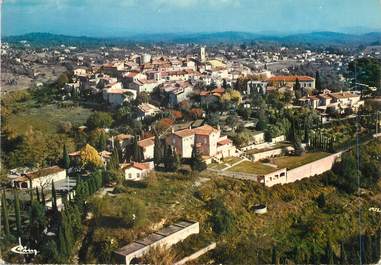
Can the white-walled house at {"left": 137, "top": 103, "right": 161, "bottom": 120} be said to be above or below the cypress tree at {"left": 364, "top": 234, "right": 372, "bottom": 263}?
above

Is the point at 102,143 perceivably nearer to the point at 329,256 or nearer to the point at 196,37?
the point at 329,256

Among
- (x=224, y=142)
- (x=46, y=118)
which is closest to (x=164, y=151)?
(x=224, y=142)

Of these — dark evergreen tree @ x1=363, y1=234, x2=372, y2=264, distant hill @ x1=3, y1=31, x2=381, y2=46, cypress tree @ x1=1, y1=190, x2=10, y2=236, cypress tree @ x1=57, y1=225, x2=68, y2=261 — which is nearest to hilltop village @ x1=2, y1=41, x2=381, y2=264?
cypress tree @ x1=57, y1=225, x2=68, y2=261

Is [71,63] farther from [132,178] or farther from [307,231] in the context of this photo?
[307,231]

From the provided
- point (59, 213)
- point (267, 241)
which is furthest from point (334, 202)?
point (59, 213)

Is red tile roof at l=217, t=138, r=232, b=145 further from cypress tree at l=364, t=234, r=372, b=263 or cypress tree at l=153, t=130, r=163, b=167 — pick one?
cypress tree at l=364, t=234, r=372, b=263

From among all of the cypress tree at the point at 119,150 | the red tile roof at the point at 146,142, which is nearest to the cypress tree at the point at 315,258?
the red tile roof at the point at 146,142

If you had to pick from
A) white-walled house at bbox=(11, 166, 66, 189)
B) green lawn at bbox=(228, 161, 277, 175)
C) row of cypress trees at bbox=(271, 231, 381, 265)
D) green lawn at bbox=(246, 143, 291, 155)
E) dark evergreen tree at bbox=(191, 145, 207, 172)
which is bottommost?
row of cypress trees at bbox=(271, 231, 381, 265)
